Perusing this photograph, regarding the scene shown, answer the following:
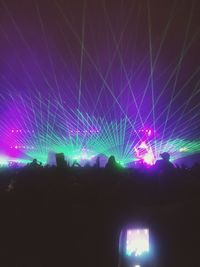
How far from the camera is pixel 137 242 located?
3789mm

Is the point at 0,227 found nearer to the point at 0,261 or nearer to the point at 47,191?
the point at 0,261

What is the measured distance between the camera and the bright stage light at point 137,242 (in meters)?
3.77

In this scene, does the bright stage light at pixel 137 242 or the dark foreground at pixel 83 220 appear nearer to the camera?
the bright stage light at pixel 137 242

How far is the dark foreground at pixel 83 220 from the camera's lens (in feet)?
13.4

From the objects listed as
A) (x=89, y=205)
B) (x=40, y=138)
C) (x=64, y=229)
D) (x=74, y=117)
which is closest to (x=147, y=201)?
(x=89, y=205)

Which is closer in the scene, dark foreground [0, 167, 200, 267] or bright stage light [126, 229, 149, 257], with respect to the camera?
bright stage light [126, 229, 149, 257]

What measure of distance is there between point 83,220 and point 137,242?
27.3 inches

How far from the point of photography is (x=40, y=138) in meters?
30.7

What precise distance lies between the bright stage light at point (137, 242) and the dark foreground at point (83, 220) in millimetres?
164

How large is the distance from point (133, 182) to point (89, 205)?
689 mm

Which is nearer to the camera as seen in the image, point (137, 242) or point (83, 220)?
point (137, 242)

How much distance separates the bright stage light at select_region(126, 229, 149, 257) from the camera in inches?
148

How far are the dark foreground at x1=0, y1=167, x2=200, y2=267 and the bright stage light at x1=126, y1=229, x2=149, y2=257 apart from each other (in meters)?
0.16

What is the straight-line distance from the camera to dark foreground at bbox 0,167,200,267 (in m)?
4.08
